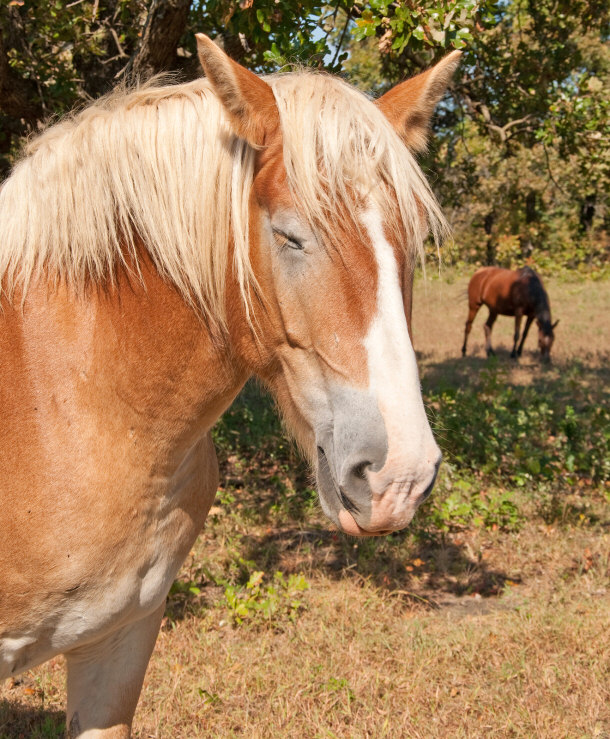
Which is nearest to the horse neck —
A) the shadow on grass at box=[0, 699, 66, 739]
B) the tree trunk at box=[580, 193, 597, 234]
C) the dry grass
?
the shadow on grass at box=[0, 699, 66, 739]

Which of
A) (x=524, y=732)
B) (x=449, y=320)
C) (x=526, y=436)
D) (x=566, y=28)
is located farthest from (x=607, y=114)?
(x=449, y=320)

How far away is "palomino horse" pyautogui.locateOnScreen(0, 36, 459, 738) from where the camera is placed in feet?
5.00

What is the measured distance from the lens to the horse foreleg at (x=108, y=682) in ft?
6.71

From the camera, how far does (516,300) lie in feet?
41.4

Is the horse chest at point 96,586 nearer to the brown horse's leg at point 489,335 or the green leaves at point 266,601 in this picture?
the green leaves at point 266,601

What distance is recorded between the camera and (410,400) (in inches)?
55.6

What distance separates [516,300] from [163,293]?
11804mm

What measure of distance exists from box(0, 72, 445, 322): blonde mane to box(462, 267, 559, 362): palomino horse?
→ 10.5 metres

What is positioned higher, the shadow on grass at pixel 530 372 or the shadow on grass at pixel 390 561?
the shadow on grass at pixel 390 561

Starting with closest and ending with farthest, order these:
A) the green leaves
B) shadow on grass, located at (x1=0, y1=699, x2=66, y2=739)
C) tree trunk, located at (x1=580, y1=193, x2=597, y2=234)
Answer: shadow on grass, located at (x1=0, y1=699, x2=66, y2=739) < the green leaves < tree trunk, located at (x1=580, y1=193, x2=597, y2=234)

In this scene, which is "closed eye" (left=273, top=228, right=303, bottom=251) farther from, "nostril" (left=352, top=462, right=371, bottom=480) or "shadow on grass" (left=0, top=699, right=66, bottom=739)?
"shadow on grass" (left=0, top=699, right=66, bottom=739)

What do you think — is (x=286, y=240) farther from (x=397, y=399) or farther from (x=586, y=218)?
(x=586, y=218)

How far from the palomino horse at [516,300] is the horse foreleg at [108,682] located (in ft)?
34.1

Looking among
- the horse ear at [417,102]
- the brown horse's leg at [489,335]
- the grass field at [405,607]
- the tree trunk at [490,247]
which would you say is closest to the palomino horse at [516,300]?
the brown horse's leg at [489,335]
